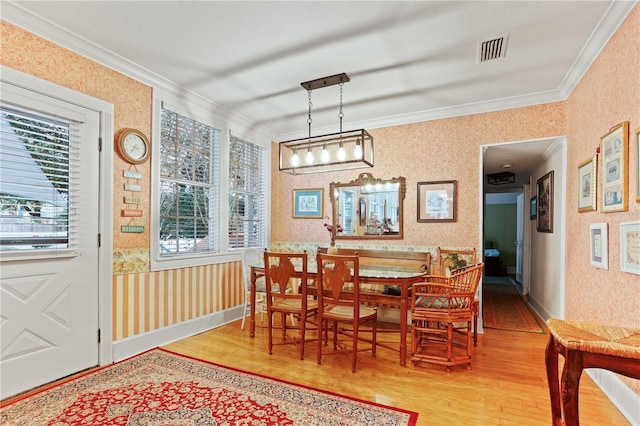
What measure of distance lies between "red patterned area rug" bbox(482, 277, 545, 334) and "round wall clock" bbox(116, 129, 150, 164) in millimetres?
4446

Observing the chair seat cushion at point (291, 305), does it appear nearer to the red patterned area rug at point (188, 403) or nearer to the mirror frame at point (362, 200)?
the red patterned area rug at point (188, 403)

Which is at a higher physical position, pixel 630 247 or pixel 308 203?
pixel 308 203

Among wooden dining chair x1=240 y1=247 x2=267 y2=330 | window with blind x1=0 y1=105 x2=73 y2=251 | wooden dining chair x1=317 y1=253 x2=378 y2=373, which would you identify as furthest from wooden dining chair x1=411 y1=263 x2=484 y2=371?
window with blind x1=0 y1=105 x2=73 y2=251

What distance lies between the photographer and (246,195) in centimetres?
485

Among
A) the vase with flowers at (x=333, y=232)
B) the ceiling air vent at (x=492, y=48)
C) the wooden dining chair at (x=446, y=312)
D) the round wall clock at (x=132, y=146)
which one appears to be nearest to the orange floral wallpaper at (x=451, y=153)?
the vase with flowers at (x=333, y=232)

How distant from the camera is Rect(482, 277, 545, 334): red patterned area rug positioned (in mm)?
4188

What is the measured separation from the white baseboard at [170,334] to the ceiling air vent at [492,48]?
3988 mm

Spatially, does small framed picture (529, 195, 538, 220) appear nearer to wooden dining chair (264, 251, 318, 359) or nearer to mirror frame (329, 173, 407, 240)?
mirror frame (329, 173, 407, 240)

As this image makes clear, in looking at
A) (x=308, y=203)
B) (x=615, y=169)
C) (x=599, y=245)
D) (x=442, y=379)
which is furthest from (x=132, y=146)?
(x=599, y=245)

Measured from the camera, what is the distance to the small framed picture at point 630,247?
2035mm

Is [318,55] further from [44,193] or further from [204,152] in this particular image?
[44,193]

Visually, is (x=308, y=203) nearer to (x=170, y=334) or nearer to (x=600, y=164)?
(x=170, y=334)

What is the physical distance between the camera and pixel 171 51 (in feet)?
9.51

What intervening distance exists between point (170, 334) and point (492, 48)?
163 inches
